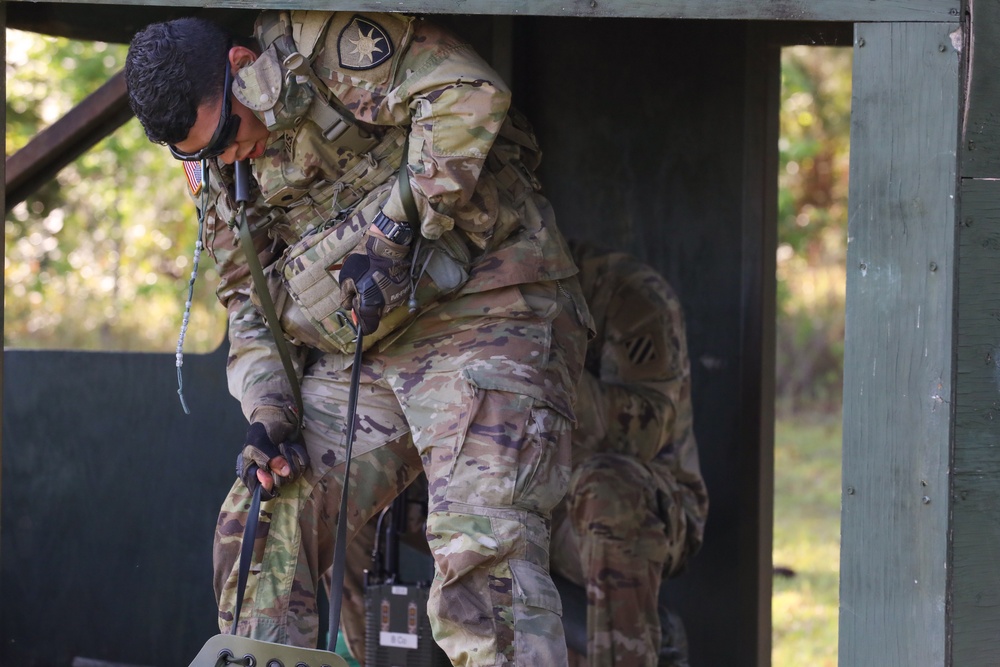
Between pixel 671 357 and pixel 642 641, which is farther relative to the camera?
pixel 671 357

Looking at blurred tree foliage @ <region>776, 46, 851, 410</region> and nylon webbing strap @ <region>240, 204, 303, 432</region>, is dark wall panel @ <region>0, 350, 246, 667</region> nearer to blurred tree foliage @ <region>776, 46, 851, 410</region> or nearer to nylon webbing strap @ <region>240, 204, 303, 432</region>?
nylon webbing strap @ <region>240, 204, 303, 432</region>

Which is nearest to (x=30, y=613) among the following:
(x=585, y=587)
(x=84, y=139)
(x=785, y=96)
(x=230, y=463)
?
(x=230, y=463)

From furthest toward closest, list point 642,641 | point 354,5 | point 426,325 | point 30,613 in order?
point 30,613
point 642,641
point 426,325
point 354,5

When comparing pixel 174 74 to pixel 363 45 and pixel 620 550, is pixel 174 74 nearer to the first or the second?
pixel 363 45

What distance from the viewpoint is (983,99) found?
244 cm

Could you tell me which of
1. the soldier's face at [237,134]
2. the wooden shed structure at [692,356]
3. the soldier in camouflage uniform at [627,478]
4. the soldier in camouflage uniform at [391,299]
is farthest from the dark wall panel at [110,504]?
the soldier's face at [237,134]

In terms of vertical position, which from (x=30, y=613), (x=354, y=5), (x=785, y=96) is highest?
(x=785, y=96)

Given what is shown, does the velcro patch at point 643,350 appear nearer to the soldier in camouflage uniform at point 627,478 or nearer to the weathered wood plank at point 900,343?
the soldier in camouflage uniform at point 627,478

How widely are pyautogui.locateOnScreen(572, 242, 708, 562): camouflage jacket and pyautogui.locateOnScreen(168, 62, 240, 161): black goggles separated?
1.33 meters

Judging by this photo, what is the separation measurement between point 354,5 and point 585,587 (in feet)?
6.47

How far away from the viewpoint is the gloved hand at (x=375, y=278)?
8.64 ft

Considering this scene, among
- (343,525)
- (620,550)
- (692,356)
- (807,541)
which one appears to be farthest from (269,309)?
(807,541)

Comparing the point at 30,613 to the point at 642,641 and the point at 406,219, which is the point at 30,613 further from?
the point at 406,219

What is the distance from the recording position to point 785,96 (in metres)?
11.6
